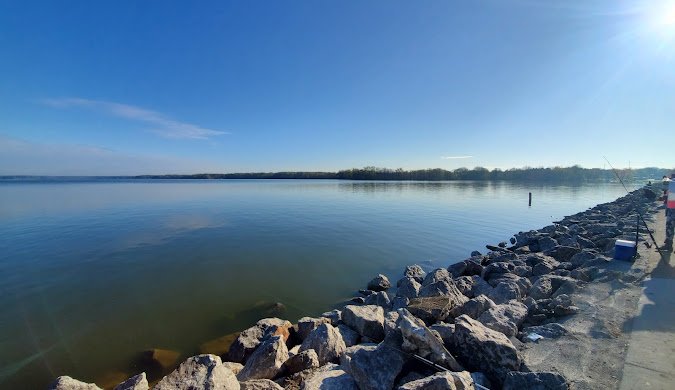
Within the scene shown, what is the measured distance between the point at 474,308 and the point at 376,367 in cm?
314

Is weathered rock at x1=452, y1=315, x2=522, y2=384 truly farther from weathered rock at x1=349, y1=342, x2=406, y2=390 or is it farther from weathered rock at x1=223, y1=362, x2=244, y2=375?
weathered rock at x1=223, y1=362, x2=244, y2=375

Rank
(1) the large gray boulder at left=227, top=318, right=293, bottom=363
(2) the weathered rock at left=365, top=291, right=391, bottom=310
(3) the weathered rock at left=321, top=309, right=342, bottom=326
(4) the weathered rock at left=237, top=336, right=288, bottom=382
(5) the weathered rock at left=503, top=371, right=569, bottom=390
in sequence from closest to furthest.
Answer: (5) the weathered rock at left=503, top=371, right=569, bottom=390 < (4) the weathered rock at left=237, top=336, right=288, bottom=382 < (1) the large gray boulder at left=227, top=318, right=293, bottom=363 < (3) the weathered rock at left=321, top=309, right=342, bottom=326 < (2) the weathered rock at left=365, top=291, right=391, bottom=310

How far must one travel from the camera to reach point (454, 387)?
2.98 meters

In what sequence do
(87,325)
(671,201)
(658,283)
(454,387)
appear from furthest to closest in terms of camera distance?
(671,201) → (87,325) → (658,283) → (454,387)

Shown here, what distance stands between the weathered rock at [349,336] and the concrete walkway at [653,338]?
145 inches

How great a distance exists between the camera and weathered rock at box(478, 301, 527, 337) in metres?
4.83

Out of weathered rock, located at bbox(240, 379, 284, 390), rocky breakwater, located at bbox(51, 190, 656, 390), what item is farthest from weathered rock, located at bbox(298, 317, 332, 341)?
weathered rock, located at bbox(240, 379, 284, 390)

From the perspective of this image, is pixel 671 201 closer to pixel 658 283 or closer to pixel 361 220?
pixel 658 283

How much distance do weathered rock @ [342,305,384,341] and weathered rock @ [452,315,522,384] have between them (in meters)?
1.86

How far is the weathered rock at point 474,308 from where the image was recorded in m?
5.74

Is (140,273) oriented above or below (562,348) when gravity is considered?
below

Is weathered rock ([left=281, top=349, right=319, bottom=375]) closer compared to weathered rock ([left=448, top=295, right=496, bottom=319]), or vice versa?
weathered rock ([left=281, top=349, right=319, bottom=375])

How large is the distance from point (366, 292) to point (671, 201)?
907 centimetres

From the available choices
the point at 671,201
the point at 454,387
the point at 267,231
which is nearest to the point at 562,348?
the point at 454,387
